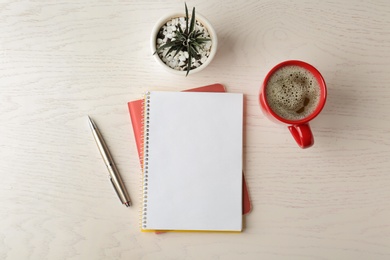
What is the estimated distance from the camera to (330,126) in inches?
29.8

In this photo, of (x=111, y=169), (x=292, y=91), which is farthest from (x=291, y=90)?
(x=111, y=169)

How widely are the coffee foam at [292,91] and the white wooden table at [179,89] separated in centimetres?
7

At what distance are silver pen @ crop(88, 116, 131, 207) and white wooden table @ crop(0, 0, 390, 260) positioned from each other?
0.01m

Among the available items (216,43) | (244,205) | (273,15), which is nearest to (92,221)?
(244,205)

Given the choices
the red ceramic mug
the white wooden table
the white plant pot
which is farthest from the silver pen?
the red ceramic mug

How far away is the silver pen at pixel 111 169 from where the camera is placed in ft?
2.41

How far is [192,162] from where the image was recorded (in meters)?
0.74

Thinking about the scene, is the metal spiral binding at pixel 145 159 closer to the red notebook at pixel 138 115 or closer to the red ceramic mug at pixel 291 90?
the red notebook at pixel 138 115

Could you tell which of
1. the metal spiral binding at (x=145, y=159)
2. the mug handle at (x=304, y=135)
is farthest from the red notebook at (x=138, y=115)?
the mug handle at (x=304, y=135)

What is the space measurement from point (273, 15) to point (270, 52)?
67 mm

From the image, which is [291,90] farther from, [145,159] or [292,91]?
[145,159]

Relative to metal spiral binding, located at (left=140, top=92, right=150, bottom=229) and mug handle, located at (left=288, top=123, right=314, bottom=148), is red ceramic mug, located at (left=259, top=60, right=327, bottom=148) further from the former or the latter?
metal spiral binding, located at (left=140, top=92, right=150, bottom=229)

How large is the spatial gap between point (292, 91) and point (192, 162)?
0.70ft

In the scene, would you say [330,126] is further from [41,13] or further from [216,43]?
[41,13]
